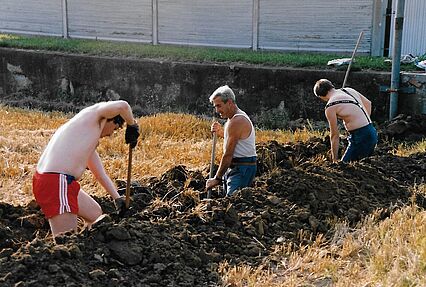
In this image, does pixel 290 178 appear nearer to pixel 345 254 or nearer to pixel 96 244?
pixel 345 254

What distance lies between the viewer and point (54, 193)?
570 cm

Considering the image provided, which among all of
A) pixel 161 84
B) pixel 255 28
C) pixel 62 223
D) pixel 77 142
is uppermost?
pixel 255 28

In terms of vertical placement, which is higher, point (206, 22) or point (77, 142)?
point (206, 22)

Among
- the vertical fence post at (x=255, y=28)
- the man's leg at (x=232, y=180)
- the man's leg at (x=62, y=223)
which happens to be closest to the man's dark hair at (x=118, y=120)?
the man's leg at (x=62, y=223)

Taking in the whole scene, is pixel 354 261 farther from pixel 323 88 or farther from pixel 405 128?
pixel 405 128

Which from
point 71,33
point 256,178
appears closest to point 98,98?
point 71,33

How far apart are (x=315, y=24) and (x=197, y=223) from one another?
11.1 metres

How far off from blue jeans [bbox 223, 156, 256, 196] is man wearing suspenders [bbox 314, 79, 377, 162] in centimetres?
141

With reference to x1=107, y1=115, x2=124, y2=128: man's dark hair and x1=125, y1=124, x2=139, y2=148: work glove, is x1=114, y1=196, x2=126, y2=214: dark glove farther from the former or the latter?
x1=107, y1=115, x2=124, y2=128: man's dark hair

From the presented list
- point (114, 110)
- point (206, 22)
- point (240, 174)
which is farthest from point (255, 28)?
point (114, 110)

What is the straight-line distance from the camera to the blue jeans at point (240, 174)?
7711 mm

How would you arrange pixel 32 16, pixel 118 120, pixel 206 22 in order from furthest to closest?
pixel 32 16 < pixel 206 22 < pixel 118 120

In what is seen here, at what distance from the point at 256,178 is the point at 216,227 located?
6.94ft

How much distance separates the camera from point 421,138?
1118 cm
